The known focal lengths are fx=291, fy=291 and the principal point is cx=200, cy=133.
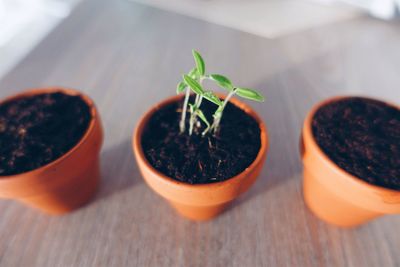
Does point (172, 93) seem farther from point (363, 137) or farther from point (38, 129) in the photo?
point (363, 137)

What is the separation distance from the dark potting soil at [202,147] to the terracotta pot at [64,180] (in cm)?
13

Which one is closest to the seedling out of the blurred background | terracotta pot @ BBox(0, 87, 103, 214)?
terracotta pot @ BBox(0, 87, 103, 214)

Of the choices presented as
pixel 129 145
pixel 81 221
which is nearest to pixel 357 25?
pixel 129 145

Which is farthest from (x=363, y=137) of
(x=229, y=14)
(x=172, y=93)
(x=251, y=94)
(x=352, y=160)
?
(x=229, y=14)

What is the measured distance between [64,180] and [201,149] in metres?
0.31

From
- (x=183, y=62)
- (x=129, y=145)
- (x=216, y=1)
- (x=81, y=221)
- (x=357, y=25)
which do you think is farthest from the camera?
(x=216, y=1)

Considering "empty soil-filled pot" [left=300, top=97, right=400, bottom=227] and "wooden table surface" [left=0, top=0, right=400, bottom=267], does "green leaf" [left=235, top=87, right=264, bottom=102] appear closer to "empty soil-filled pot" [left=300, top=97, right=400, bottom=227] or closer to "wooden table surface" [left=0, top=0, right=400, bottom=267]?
"empty soil-filled pot" [left=300, top=97, right=400, bottom=227]

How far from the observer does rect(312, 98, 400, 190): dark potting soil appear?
578 millimetres

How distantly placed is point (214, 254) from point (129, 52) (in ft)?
3.01

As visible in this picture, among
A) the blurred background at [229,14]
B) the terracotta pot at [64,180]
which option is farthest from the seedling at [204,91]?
the blurred background at [229,14]

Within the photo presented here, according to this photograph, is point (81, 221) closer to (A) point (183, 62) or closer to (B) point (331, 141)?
(B) point (331, 141)

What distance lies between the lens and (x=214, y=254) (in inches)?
25.7

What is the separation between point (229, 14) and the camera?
4.82 feet

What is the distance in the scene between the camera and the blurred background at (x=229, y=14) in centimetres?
128
